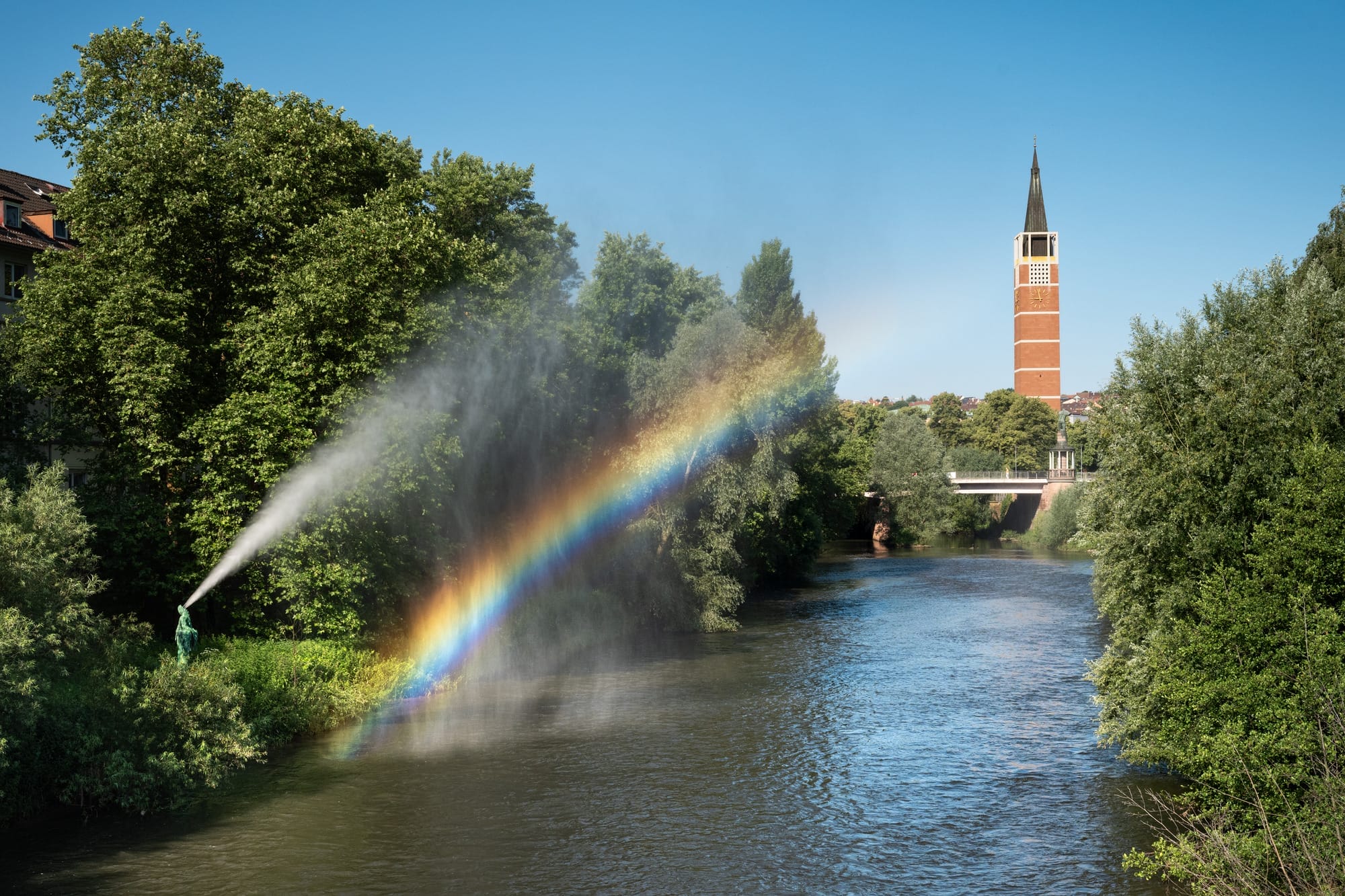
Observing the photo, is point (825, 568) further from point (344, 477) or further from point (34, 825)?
point (34, 825)

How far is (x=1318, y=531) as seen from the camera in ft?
58.3

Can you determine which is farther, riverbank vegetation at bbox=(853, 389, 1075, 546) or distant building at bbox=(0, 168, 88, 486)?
riverbank vegetation at bbox=(853, 389, 1075, 546)

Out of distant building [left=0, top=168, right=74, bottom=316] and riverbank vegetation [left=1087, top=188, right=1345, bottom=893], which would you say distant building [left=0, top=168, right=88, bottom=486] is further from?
riverbank vegetation [left=1087, top=188, right=1345, bottom=893]

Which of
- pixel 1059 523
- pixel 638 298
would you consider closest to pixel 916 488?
pixel 1059 523

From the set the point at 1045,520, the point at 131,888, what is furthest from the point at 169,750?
the point at 1045,520

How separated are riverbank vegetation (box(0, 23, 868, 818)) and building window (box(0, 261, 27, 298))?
852cm

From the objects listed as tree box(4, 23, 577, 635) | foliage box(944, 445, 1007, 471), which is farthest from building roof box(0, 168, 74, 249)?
foliage box(944, 445, 1007, 471)

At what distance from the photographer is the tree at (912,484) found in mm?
100188

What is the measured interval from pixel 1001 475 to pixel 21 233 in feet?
312

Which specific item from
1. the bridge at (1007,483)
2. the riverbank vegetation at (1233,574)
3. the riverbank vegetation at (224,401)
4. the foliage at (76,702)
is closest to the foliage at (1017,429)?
the bridge at (1007,483)

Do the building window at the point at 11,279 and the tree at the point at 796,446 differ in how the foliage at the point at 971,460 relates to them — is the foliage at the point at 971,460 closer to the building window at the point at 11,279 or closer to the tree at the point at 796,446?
the tree at the point at 796,446

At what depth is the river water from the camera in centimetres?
1955

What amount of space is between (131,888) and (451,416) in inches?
667

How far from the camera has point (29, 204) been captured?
4522 cm
